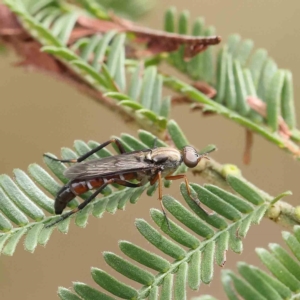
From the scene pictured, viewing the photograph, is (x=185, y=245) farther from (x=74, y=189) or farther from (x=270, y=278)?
(x=74, y=189)

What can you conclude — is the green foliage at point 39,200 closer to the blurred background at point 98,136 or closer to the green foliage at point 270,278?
the green foliage at point 270,278

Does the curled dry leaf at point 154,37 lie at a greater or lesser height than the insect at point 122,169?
greater

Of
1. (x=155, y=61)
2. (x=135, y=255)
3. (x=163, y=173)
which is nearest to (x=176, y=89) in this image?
(x=155, y=61)

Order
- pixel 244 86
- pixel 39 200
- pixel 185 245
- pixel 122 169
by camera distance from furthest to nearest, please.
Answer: pixel 244 86, pixel 122 169, pixel 39 200, pixel 185 245

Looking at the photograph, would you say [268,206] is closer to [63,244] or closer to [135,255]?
[135,255]

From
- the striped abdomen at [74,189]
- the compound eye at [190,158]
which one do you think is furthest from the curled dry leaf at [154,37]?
the striped abdomen at [74,189]

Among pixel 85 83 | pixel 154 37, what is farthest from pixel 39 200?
pixel 154 37

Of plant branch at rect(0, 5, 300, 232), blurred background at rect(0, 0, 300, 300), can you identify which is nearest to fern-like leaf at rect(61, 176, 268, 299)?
plant branch at rect(0, 5, 300, 232)

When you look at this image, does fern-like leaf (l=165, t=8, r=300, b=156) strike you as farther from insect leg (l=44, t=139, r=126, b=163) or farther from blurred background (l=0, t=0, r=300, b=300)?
blurred background (l=0, t=0, r=300, b=300)
